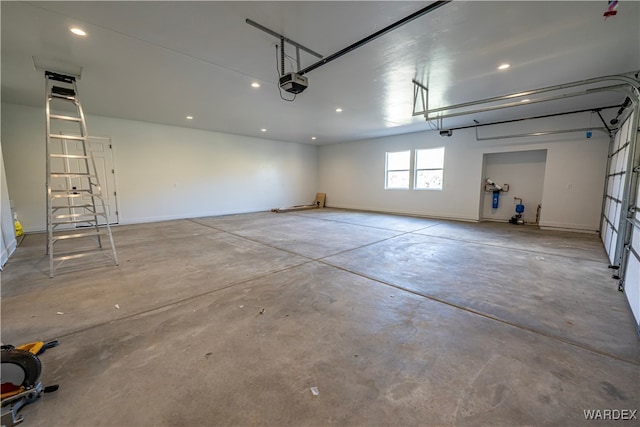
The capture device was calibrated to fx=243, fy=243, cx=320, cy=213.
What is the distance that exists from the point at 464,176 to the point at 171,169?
9391 millimetres

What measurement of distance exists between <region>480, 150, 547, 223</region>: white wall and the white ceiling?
1.73 meters

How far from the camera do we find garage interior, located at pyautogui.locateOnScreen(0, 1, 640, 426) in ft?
4.96

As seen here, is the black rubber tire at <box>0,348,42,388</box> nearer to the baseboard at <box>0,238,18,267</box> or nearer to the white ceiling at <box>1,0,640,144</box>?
the white ceiling at <box>1,0,640,144</box>

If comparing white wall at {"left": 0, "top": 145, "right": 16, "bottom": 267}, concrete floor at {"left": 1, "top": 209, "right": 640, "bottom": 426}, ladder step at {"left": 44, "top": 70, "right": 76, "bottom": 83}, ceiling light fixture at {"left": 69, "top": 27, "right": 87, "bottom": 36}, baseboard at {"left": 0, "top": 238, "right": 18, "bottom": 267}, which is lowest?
concrete floor at {"left": 1, "top": 209, "right": 640, "bottom": 426}

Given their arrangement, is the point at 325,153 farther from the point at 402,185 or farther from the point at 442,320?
the point at 442,320

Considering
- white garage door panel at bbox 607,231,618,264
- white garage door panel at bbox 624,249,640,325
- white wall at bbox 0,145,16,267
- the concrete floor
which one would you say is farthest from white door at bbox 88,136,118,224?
white garage door panel at bbox 607,231,618,264

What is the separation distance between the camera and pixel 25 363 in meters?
1.40

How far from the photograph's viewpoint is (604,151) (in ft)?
18.6

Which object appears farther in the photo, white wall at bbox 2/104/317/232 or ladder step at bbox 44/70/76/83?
white wall at bbox 2/104/317/232

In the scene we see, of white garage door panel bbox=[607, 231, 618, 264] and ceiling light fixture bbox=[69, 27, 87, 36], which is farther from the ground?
ceiling light fixture bbox=[69, 27, 87, 36]

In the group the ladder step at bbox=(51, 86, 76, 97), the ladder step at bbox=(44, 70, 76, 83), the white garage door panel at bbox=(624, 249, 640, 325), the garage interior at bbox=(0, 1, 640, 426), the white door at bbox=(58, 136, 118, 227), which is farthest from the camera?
the white door at bbox=(58, 136, 118, 227)

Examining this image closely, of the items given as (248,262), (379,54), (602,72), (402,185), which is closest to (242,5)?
(379,54)

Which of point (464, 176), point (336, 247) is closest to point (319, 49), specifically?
point (336, 247)

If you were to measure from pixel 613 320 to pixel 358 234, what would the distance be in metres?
4.00
